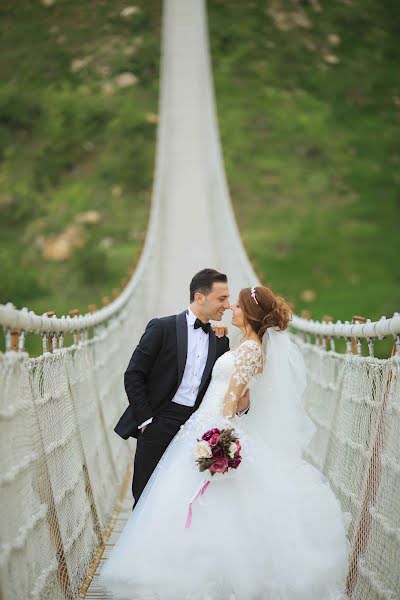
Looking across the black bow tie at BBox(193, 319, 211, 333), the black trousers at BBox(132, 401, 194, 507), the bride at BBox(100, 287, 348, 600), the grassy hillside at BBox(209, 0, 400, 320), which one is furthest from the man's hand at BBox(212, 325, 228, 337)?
the grassy hillside at BBox(209, 0, 400, 320)

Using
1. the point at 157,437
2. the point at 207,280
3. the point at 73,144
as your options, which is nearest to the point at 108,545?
the point at 157,437

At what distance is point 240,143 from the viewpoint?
19.0 m

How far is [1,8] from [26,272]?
14995mm

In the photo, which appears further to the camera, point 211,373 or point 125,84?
point 125,84

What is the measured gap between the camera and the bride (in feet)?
8.18

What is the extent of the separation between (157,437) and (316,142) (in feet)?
56.9

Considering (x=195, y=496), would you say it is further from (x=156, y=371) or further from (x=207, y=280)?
(x=207, y=280)

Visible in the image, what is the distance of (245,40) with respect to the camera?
22.8 metres

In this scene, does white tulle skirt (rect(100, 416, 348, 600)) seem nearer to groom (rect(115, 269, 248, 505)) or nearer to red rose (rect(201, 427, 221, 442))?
red rose (rect(201, 427, 221, 442))

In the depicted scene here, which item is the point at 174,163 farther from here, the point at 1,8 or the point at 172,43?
the point at 1,8

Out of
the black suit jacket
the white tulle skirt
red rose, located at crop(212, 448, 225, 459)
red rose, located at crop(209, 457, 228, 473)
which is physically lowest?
the white tulle skirt

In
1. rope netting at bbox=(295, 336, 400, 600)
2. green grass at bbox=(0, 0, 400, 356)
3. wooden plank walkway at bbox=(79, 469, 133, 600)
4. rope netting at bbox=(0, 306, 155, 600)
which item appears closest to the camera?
rope netting at bbox=(0, 306, 155, 600)

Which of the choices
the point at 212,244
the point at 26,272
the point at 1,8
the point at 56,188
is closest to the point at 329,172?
the point at 56,188

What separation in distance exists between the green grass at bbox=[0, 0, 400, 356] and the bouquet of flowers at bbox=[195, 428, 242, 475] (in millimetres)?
10395
